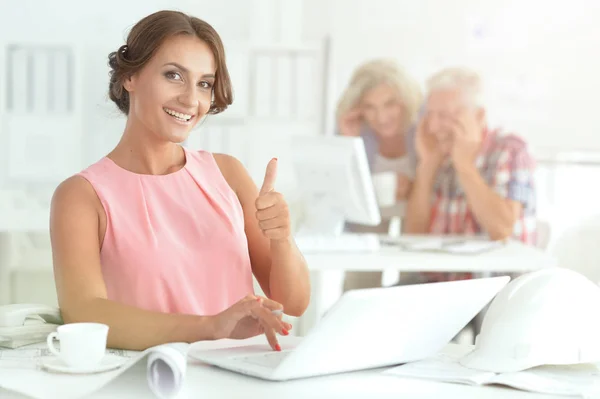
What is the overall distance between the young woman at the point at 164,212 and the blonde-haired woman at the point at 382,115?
2.12 m

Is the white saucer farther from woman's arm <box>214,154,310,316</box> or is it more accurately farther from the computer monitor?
the computer monitor

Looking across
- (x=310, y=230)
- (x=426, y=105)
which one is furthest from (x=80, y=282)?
(x=426, y=105)

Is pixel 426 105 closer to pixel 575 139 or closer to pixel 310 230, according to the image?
pixel 310 230

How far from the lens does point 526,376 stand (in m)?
1.17

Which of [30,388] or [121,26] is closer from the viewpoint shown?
[30,388]

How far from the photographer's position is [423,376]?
1.17 m

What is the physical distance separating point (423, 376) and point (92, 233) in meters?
0.64

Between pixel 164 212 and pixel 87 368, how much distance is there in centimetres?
48

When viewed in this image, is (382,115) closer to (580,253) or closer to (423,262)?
(423,262)

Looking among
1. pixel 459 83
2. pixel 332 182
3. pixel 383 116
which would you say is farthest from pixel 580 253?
pixel 332 182

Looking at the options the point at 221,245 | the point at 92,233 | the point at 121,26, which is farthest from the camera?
the point at 121,26

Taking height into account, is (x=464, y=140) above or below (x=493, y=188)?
above

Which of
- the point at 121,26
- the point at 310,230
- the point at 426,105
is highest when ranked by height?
the point at 121,26

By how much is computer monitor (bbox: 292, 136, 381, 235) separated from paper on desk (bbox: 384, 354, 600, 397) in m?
1.76
